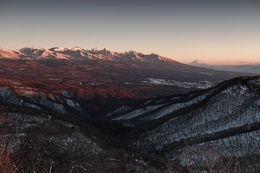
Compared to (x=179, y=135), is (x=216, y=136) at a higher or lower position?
higher

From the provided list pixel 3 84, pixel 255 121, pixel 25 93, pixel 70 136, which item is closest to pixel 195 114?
pixel 255 121

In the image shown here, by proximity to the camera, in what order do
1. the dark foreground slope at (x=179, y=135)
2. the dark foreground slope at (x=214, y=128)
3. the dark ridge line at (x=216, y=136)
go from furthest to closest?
1. the dark ridge line at (x=216, y=136)
2. the dark foreground slope at (x=214, y=128)
3. the dark foreground slope at (x=179, y=135)

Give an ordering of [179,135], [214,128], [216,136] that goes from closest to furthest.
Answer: [216,136] → [214,128] → [179,135]

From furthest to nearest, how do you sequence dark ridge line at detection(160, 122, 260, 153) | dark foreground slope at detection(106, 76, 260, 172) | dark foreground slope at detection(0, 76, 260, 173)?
dark ridge line at detection(160, 122, 260, 153) < dark foreground slope at detection(106, 76, 260, 172) < dark foreground slope at detection(0, 76, 260, 173)

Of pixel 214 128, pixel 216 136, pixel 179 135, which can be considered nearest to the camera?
pixel 216 136

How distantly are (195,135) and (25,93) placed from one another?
90.1 m

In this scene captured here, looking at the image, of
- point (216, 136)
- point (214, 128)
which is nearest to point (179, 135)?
point (214, 128)

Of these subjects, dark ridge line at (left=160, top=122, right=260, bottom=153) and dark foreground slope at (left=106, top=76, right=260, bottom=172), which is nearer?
dark foreground slope at (left=106, top=76, right=260, bottom=172)

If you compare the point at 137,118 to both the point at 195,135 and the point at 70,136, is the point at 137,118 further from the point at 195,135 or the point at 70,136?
the point at 70,136

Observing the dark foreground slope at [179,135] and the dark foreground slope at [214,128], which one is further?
the dark foreground slope at [214,128]

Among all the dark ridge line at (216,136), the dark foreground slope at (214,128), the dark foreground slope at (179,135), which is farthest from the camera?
the dark ridge line at (216,136)

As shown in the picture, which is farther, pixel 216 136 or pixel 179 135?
pixel 179 135

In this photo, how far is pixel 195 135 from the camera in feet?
157

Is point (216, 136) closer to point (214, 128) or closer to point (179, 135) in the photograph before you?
point (214, 128)
